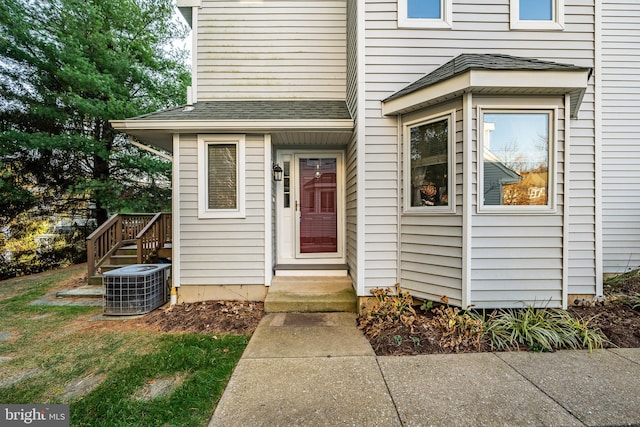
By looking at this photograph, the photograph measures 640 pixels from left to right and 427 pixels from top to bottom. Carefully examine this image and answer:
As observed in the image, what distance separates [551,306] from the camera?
324 centimetres

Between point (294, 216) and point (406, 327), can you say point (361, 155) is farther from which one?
point (406, 327)

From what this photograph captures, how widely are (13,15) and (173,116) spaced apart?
7579 mm

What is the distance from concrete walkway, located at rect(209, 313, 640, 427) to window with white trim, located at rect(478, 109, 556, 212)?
1.67 m

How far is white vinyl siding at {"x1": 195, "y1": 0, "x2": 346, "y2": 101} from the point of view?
4883mm

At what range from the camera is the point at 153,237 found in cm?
581

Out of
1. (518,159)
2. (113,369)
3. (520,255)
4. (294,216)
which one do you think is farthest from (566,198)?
(113,369)

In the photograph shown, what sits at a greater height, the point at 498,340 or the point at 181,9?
the point at 181,9

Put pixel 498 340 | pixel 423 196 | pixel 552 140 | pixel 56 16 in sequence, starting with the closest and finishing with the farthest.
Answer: pixel 498 340 < pixel 552 140 < pixel 423 196 < pixel 56 16

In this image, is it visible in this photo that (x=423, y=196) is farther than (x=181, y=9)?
No

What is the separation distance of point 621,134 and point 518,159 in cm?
311

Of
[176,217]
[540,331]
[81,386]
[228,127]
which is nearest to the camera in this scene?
[81,386]

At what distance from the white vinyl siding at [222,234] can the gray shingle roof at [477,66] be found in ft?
7.46

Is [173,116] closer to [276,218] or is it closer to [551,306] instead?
[276,218]

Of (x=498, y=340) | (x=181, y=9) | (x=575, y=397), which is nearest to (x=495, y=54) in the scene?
(x=498, y=340)
